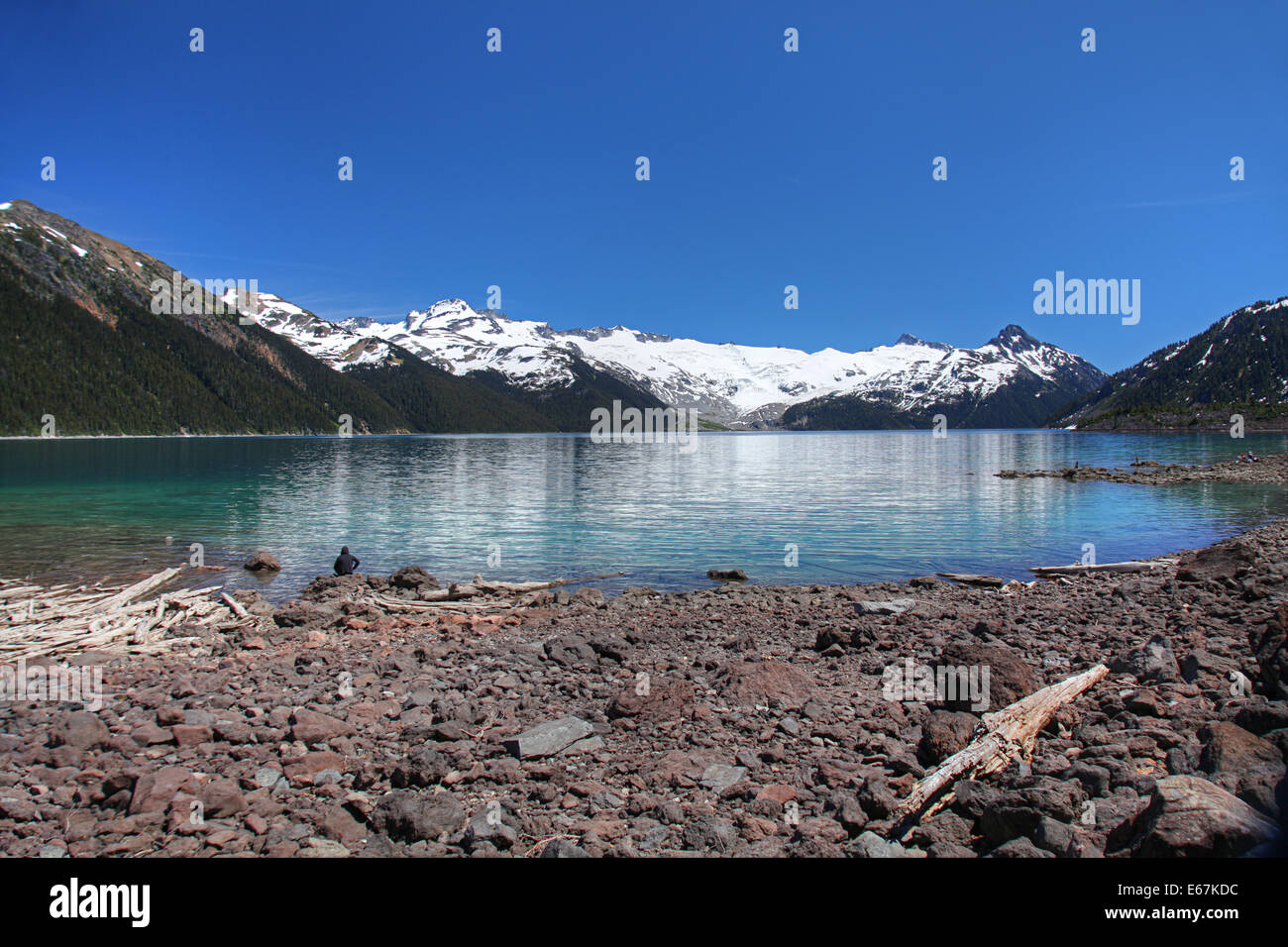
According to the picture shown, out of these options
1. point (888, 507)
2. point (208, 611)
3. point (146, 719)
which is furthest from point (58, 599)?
point (888, 507)

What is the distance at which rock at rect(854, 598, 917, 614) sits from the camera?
2088cm

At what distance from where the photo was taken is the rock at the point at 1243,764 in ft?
23.4

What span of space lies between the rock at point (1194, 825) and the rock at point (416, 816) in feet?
24.0

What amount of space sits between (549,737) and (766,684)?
14.7 ft

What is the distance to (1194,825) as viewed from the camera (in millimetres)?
6289

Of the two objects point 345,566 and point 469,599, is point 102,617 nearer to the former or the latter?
point 345,566

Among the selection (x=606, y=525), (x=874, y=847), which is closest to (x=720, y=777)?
(x=874, y=847)

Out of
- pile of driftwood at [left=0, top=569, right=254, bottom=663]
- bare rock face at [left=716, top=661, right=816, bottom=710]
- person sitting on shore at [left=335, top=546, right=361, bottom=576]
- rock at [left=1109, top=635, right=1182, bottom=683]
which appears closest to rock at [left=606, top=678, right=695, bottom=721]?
bare rock face at [left=716, top=661, right=816, bottom=710]

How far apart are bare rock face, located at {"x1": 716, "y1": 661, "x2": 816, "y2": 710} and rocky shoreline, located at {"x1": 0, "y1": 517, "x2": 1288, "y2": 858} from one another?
79mm

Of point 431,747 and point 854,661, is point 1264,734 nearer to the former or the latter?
point 854,661

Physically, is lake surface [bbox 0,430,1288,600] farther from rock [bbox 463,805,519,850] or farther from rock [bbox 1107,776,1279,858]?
rock [bbox 1107,776,1279,858]

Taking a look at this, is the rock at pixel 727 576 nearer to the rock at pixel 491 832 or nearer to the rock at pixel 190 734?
the rock at pixel 190 734
